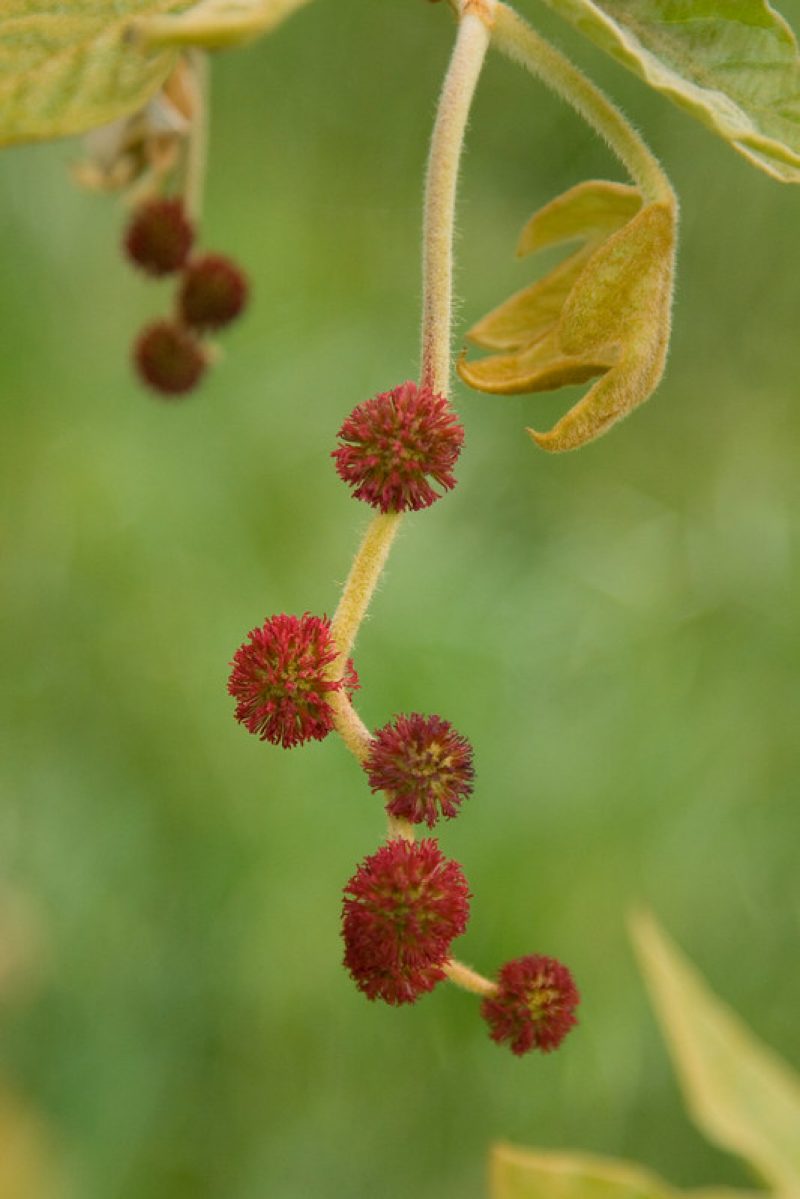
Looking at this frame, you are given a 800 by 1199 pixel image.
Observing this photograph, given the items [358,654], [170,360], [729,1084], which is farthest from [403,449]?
[358,654]

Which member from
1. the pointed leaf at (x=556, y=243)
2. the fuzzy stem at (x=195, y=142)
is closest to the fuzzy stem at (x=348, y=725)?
the pointed leaf at (x=556, y=243)

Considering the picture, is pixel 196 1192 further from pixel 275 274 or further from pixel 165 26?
pixel 165 26

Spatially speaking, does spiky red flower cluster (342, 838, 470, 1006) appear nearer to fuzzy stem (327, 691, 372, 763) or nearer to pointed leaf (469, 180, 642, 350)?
fuzzy stem (327, 691, 372, 763)

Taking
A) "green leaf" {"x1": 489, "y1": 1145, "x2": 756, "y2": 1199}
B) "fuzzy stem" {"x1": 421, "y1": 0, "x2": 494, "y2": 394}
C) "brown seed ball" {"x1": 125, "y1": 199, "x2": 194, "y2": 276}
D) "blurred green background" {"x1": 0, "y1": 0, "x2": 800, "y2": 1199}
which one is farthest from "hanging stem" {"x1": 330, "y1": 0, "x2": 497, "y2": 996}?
"blurred green background" {"x1": 0, "y1": 0, "x2": 800, "y2": 1199}

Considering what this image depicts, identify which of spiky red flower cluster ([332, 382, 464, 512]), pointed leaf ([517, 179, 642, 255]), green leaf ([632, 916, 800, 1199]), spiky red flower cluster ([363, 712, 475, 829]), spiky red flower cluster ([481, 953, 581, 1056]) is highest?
pointed leaf ([517, 179, 642, 255])

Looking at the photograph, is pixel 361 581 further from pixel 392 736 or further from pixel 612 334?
pixel 612 334

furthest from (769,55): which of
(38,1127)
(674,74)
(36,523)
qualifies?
(36,523)
